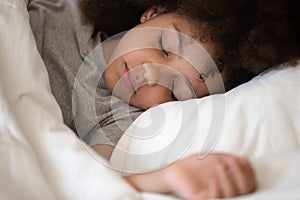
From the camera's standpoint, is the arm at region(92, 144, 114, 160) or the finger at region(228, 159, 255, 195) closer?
the finger at region(228, 159, 255, 195)

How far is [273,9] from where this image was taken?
0.81 metres

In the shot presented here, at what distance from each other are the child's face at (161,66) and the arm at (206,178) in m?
0.27

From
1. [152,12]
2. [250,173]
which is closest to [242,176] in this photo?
[250,173]

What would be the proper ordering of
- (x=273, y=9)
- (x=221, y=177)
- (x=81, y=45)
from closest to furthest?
(x=221, y=177) < (x=273, y=9) < (x=81, y=45)

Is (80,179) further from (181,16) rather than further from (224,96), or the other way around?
(181,16)

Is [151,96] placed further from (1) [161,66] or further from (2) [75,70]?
(2) [75,70]

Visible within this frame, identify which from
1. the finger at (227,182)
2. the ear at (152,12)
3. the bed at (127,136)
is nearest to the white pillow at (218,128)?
the bed at (127,136)

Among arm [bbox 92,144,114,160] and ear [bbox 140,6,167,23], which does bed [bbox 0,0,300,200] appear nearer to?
arm [bbox 92,144,114,160]

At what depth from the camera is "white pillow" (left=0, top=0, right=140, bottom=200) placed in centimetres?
56

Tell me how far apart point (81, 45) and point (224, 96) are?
33 cm

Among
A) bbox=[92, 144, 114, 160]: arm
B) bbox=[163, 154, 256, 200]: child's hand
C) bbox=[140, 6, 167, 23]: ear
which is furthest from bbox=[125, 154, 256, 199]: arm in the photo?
bbox=[140, 6, 167, 23]: ear

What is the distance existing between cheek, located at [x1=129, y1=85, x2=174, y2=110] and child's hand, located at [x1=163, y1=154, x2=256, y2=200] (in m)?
0.28

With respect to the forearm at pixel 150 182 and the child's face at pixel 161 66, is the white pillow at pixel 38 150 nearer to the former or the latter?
the forearm at pixel 150 182

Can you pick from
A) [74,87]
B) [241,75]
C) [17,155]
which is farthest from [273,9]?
[17,155]
